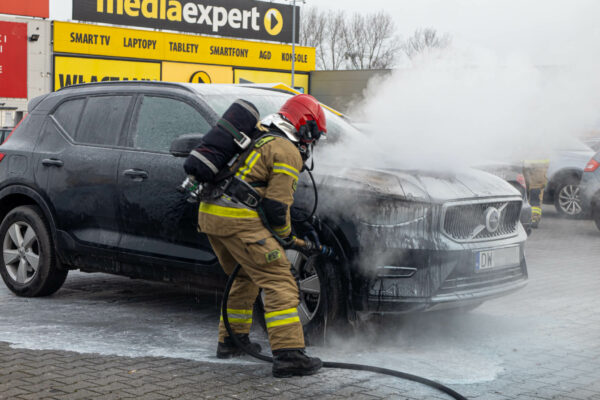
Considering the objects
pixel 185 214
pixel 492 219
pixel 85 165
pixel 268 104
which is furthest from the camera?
pixel 85 165

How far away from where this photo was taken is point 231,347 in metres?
5.32

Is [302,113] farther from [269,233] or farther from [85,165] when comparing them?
[85,165]

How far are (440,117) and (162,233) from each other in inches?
86.5

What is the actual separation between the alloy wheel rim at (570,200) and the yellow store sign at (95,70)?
74.1 feet

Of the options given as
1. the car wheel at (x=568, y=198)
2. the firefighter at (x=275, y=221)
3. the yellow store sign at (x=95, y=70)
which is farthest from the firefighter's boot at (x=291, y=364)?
the yellow store sign at (x=95, y=70)

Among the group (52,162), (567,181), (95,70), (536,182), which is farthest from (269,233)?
(95,70)

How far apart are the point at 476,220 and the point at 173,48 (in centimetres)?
3208

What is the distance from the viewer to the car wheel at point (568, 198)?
49.4ft

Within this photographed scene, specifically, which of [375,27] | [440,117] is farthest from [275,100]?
[440,117]

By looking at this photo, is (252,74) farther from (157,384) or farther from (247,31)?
(157,384)

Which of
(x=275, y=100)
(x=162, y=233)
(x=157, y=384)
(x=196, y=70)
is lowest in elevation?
(x=157, y=384)

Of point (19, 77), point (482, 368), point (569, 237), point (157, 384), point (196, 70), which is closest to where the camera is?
point (157, 384)

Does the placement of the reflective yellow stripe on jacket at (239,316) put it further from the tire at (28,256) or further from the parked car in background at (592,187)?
the parked car in background at (592,187)

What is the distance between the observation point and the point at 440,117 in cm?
607
